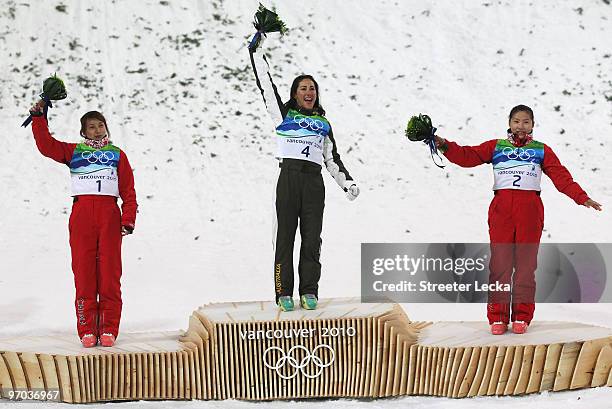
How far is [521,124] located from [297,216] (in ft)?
5.26

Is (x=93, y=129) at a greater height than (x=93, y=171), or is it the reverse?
(x=93, y=129)

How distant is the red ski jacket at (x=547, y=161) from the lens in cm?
577

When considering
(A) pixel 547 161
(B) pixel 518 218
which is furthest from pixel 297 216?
(A) pixel 547 161

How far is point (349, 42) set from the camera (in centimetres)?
1789

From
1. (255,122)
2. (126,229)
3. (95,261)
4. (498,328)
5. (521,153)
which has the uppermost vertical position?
(255,122)

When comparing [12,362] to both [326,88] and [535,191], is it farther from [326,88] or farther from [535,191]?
[326,88]

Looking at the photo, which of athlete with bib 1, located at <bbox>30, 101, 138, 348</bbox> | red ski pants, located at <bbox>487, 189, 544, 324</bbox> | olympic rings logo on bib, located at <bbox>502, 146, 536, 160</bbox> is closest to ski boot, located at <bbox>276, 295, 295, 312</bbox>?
athlete with bib 1, located at <bbox>30, 101, 138, 348</bbox>

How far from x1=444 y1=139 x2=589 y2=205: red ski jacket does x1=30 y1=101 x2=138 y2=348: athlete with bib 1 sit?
7.23 ft

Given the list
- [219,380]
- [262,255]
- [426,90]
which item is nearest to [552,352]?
[219,380]

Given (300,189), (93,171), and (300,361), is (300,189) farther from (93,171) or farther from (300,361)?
(93,171)

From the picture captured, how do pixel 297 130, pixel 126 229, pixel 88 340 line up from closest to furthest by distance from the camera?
pixel 88 340
pixel 126 229
pixel 297 130

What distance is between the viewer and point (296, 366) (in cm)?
536

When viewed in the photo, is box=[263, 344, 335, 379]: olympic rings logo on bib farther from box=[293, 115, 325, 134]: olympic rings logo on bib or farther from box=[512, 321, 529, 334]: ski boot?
box=[293, 115, 325, 134]: olympic rings logo on bib

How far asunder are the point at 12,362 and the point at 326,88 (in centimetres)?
1173
